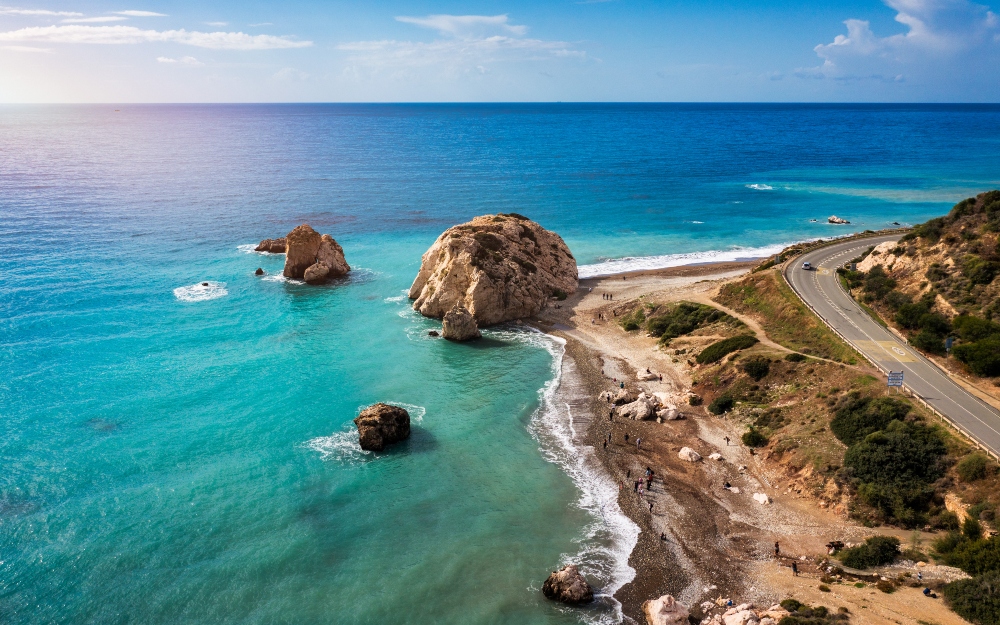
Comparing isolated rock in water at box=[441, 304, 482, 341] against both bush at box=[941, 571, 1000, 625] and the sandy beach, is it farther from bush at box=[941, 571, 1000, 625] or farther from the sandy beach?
bush at box=[941, 571, 1000, 625]

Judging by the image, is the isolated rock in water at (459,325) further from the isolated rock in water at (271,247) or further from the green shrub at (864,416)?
the isolated rock in water at (271,247)

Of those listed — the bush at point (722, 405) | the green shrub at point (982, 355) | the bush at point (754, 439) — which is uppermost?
the green shrub at point (982, 355)

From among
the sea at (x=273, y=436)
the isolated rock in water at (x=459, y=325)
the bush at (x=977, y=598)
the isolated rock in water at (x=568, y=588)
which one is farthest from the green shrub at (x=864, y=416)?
the isolated rock in water at (x=459, y=325)

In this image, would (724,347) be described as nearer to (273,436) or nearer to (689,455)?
(689,455)

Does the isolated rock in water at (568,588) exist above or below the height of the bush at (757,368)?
below

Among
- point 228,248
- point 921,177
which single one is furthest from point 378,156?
point 921,177

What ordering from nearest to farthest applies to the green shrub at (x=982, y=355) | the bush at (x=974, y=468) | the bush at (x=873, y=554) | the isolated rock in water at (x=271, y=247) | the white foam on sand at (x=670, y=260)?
the bush at (x=873, y=554) < the bush at (x=974, y=468) < the green shrub at (x=982, y=355) < the white foam on sand at (x=670, y=260) < the isolated rock in water at (x=271, y=247)

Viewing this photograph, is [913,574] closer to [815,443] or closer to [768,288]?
[815,443]
